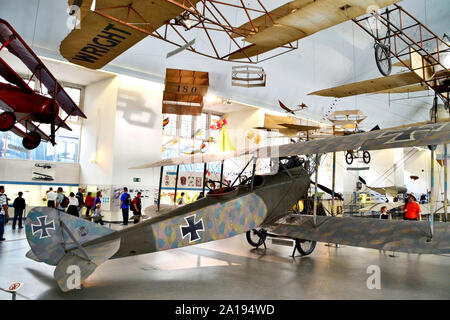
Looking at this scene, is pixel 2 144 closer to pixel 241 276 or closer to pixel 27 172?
pixel 27 172

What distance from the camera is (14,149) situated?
1441 cm

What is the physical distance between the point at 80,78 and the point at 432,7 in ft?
51.2

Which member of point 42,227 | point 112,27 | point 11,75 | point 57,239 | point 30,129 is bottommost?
point 57,239

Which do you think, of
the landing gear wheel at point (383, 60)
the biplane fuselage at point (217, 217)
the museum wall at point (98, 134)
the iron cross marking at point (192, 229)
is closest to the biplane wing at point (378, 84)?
the landing gear wheel at point (383, 60)

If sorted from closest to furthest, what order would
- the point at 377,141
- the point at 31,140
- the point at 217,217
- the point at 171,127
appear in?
the point at 377,141
the point at 217,217
the point at 31,140
the point at 171,127

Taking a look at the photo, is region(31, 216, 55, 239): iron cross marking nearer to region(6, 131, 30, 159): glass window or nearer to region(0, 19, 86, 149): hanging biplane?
region(0, 19, 86, 149): hanging biplane

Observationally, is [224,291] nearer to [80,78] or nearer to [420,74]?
[420,74]

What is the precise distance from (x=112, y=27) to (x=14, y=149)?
1142cm

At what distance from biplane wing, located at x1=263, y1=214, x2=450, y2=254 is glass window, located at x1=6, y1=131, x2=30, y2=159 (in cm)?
1279

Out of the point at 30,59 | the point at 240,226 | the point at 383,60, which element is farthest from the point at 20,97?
the point at 383,60

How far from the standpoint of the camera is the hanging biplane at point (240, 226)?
410 cm

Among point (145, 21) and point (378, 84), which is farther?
point (378, 84)

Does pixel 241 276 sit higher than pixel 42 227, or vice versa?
pixel 42 227

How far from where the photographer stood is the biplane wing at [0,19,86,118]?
527cm
